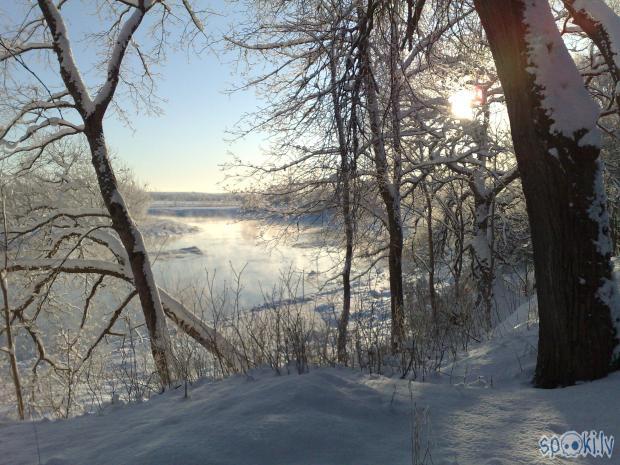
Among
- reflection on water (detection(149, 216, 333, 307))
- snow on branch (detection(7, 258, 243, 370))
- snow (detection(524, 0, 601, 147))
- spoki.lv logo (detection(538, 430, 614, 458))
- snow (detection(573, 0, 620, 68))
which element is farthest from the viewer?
reflection on water (detection(149, 216, 333, 307))

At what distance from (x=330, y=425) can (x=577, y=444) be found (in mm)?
1208

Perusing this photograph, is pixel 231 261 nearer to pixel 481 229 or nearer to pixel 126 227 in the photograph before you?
pixel 481 229

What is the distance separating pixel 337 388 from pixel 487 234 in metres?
11.0

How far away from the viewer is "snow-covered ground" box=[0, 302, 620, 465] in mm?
2072

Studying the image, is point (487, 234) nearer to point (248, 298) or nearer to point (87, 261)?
point (87, 261)

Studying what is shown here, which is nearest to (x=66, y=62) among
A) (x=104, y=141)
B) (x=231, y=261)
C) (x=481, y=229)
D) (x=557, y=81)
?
(x=104, y=141)

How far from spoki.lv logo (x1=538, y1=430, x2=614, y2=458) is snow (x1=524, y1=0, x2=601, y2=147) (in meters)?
1.88

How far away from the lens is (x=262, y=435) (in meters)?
2.21

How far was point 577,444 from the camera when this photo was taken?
2119 mm

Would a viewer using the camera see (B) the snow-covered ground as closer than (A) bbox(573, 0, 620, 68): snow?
Yes

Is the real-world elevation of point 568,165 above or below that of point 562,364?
above

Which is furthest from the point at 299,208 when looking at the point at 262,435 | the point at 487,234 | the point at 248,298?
the point at 248,298

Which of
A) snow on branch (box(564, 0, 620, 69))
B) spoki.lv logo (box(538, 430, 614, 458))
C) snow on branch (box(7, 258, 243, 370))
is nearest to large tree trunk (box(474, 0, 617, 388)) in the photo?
snow on branch (box(564, 0, 620, 69))

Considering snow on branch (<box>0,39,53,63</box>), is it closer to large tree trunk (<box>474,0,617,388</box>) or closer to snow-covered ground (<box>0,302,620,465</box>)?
snow-covered ground (<box>0,302,620,465</box>)
